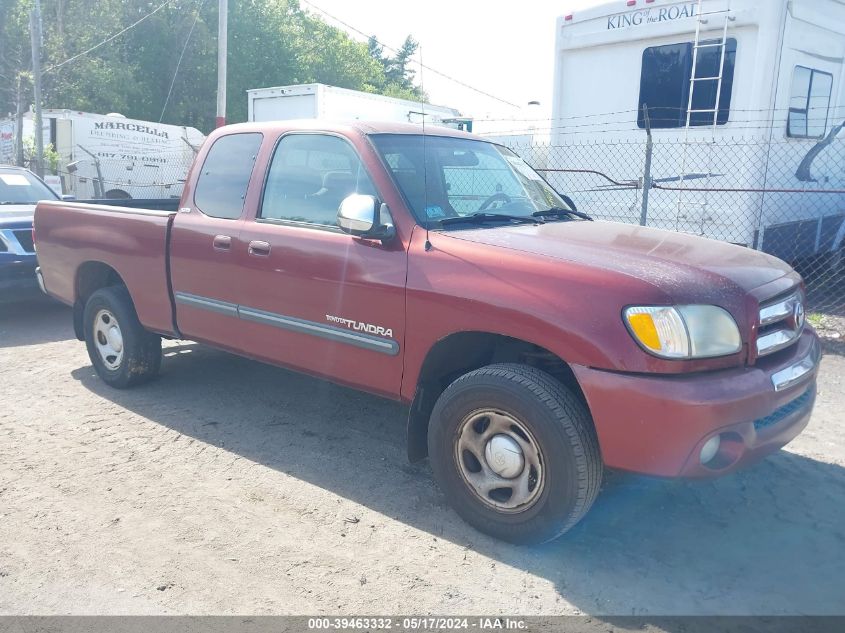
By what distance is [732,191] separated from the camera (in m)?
7.78

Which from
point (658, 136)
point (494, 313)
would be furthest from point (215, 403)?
point (658, 136)

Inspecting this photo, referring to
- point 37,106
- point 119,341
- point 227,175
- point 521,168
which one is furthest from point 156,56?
point 521,168

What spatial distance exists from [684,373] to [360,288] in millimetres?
1643

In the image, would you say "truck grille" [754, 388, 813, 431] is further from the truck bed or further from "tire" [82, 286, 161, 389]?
"tire" [82, 286, 161, 389]

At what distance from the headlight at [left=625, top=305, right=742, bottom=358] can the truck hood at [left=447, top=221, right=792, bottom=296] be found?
0.32 ft

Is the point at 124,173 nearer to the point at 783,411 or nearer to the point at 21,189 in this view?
the point at 21,189

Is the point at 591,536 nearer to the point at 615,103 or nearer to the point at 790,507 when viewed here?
the point at 790,507

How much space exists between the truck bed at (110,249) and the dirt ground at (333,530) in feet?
2.60

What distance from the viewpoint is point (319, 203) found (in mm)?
4133

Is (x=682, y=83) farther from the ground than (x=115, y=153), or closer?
farther from the ground

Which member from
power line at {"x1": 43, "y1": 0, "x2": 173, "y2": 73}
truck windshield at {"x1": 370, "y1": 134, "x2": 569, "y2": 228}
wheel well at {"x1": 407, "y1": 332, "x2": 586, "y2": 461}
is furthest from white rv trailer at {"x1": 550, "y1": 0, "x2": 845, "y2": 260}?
power line at {"x1": 43, "y1": 0, "x2": 173, "y2": 73}

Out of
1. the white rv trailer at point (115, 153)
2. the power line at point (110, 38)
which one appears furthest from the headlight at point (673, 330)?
the power line at point (110, 38)

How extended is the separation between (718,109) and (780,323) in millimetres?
5699

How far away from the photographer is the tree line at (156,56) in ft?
93.9
